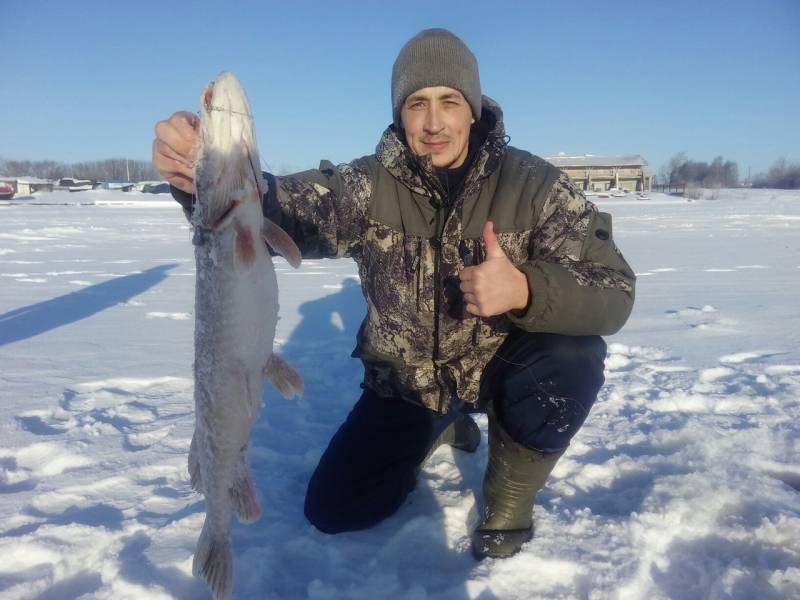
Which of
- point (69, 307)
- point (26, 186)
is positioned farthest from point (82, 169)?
point (69, 307)

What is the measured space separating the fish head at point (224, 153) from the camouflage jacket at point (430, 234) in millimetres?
794

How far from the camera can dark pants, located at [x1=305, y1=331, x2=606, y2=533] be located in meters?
2.50

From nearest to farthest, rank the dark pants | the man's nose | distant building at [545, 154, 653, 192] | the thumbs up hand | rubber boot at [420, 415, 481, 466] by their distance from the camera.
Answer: the thumbs up hand → the dark pants → the man's nose → rubber boot at [420, 415, 481, 466] → distant building at [545, 154, 653, 192]

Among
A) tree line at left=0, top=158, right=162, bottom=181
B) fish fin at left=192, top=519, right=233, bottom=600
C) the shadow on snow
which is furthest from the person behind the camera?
tree line at left=0, top=158, right=162, bottom=181

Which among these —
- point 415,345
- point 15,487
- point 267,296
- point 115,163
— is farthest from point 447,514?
point 115,163

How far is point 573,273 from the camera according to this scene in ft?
8.02

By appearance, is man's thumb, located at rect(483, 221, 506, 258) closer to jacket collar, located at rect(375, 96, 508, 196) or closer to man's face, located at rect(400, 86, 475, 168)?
jacket collar, located at rect(375, 96, 508, 196)

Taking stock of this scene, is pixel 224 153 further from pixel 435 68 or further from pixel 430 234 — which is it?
pixel 435 68

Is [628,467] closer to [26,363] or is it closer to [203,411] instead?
[203,411]

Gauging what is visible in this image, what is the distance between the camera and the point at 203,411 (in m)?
1.95

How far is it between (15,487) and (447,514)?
222cm

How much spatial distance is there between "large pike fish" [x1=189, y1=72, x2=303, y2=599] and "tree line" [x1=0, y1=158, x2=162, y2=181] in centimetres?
10782

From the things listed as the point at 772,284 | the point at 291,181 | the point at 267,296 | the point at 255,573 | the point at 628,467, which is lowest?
the point at 255,573

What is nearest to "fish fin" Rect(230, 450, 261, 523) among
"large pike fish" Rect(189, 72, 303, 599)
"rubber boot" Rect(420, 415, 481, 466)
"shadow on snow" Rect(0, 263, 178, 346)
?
"large pike fish" Rect(189, 72, 303, 599)
